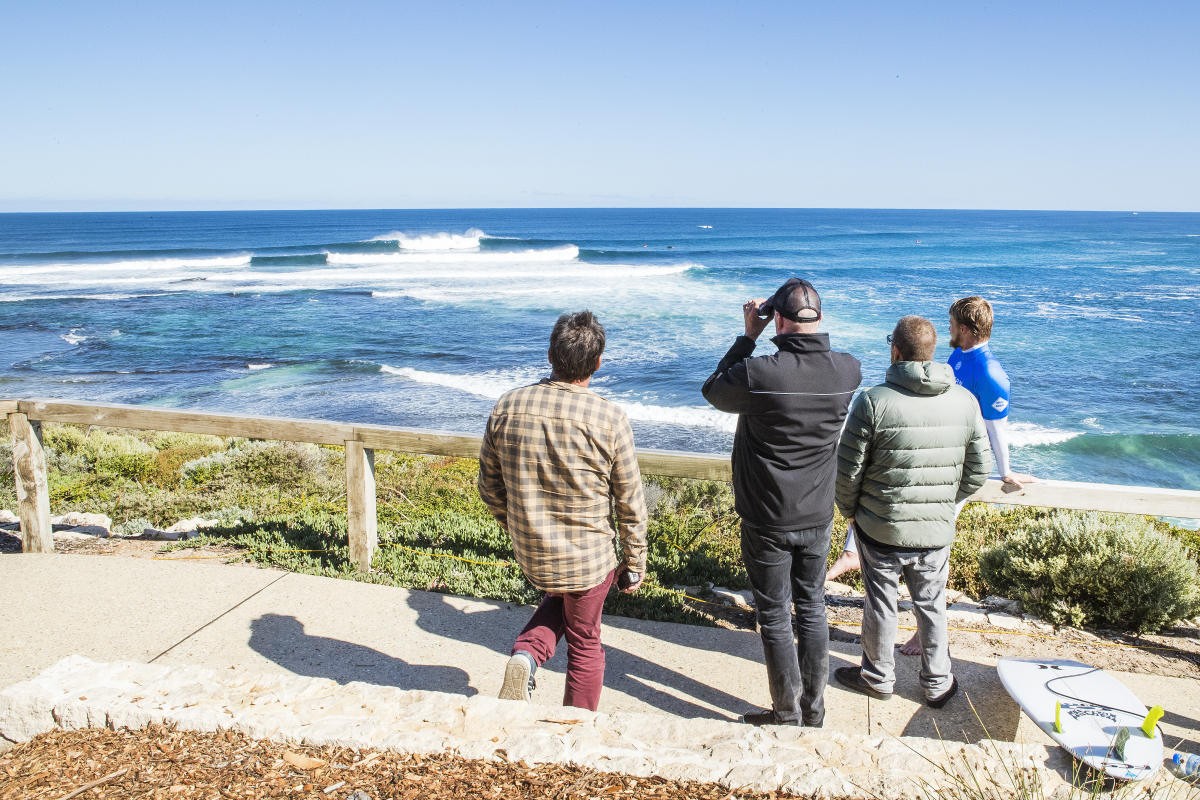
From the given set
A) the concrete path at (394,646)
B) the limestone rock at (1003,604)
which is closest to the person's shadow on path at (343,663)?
the concrete path at (394,646)

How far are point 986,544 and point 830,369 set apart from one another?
11.4 feet

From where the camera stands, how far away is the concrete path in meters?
3.43

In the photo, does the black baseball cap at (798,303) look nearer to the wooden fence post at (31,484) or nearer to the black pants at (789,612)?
the black pants at (789,612)

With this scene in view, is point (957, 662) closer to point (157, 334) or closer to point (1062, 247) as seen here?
point (157, 334)

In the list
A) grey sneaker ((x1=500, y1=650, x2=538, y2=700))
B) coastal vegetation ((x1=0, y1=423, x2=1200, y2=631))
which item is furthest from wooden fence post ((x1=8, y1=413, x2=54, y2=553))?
grey sneaker ((x1=500, y1=650, x2=538, y2=700))

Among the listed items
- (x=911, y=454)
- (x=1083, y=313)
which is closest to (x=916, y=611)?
(x=911, y=454)

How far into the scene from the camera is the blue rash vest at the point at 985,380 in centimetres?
378

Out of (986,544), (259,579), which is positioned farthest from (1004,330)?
(259,579)

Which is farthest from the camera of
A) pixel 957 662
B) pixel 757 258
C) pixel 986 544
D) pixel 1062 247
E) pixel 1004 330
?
pixel 1062 247

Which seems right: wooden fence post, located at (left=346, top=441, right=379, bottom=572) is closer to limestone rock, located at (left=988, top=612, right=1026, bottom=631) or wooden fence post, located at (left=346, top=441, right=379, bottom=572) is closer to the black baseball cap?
the black baseball cap

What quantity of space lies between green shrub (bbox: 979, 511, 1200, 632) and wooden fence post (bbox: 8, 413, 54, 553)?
5.88 m

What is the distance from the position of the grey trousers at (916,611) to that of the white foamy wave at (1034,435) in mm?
12558

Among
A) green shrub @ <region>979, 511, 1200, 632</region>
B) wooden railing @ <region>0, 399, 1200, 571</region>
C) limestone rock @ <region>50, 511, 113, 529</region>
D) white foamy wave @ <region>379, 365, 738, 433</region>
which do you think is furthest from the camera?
white foamy wave @ <region>379, 365, 738, 433</region>

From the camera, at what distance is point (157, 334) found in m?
25.0
